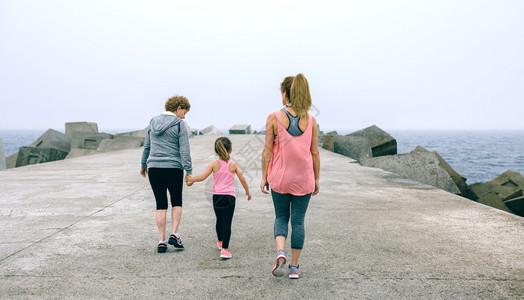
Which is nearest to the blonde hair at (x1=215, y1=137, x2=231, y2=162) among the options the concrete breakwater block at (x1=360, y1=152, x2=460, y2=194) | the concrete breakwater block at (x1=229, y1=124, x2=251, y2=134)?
the concrete breakwater block at (x1=360, y1=152, x2=460, y2=194)

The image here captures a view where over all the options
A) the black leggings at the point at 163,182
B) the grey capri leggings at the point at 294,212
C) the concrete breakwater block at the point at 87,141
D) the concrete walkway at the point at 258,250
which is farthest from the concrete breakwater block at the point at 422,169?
the concrete breakwater block at the point at 87,141

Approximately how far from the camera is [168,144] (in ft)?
12.3

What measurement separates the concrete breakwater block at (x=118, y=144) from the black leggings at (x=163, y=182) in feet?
46.9

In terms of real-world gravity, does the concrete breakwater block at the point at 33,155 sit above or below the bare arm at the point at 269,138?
below

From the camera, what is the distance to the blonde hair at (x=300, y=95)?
2918 mm

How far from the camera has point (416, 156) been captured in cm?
890

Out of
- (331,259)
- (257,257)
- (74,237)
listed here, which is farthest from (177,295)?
(74,237)

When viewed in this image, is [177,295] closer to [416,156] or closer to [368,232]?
[368,232]

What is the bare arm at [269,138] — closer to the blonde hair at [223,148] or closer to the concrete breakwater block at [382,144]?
the blonde hair at [223,148]

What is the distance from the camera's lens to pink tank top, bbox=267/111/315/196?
295 cm

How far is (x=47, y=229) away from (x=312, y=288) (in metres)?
3.46

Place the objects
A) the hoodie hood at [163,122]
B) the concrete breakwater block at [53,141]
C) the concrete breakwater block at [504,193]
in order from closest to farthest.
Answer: the hoodie hood at [163,122]
the concrete breakwater block at [504,193]
the concrete breakwater block at [53,141]

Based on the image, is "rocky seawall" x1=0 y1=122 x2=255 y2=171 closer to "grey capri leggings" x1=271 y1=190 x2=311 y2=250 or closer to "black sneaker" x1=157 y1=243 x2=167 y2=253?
"black sneaker" x1=157 y1=243 x2=167 y2=253

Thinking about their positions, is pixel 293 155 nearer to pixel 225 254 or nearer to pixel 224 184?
pixel 224 184
